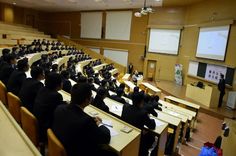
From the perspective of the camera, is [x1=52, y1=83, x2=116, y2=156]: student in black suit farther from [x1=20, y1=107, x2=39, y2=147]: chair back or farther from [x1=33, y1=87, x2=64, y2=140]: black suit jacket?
[x1=33, y1=87, x2=64, y2=140]: black suit jacket

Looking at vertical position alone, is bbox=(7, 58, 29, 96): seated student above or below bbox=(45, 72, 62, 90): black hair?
below

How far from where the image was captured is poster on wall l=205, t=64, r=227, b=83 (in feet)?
25.3

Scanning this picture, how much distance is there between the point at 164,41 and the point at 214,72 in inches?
171

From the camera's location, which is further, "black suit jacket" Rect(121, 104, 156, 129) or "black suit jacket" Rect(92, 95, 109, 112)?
"black suit jacket" Rect(92, 95, 109, 112)

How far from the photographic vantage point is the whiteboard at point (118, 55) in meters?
13.2

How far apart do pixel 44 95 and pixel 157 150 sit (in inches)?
63.6

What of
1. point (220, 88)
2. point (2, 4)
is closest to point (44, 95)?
point (220, 88)

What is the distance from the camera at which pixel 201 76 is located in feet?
29.6

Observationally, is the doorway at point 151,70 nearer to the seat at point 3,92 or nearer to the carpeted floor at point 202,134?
the carpeted floor at point 202,134

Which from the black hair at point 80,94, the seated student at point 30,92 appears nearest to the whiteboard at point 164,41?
the seated student at point 30,92

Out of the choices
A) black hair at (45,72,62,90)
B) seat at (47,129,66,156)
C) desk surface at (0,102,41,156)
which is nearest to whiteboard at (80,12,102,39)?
black hair at (45,72,62,90)

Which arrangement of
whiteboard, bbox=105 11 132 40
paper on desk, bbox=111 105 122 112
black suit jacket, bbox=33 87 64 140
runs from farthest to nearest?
whiteboard, bbox=105 11 132 40, paper on desk, bbox=111 105 122 112, black suit jacket, bbox=33 87 64 140

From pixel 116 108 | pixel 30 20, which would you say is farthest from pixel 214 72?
pixel 30 20

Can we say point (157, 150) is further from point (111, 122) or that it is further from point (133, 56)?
point (133, 56)
